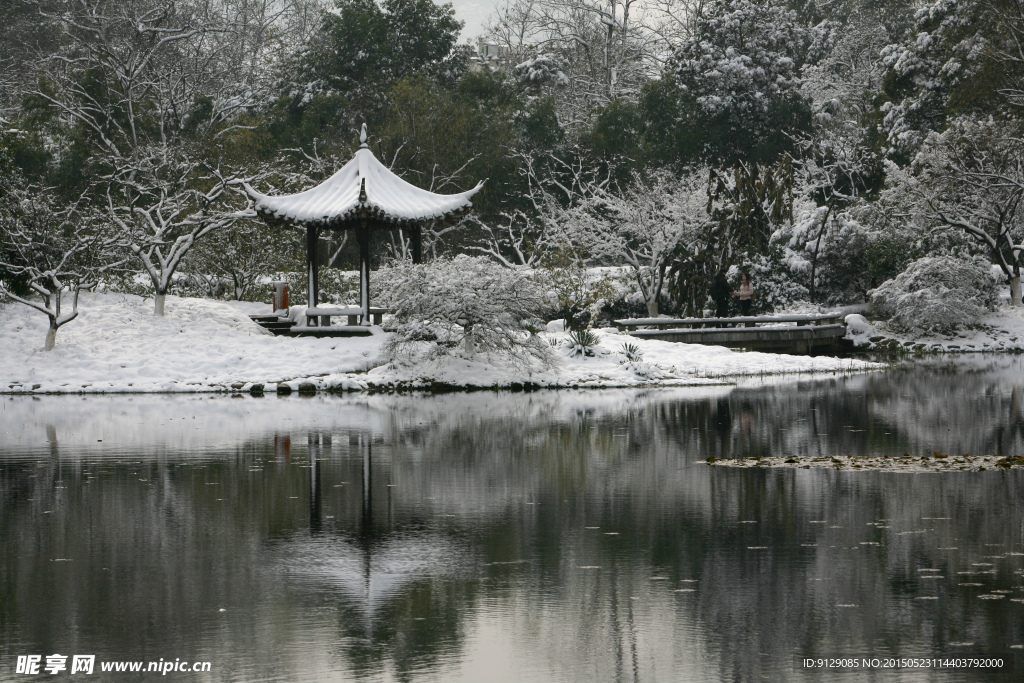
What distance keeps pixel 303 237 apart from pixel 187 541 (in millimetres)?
36162

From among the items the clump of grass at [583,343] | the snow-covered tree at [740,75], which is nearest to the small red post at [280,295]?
the clump of grass at [583,343]

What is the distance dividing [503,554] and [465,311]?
17438 mm

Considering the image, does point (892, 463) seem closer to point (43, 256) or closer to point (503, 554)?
point (503, 554)

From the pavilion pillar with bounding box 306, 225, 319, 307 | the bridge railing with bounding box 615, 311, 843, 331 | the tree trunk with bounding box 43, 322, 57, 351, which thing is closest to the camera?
the tree trunk with bounding box 43, 322, 57, 351

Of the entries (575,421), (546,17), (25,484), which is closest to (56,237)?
(575,421)

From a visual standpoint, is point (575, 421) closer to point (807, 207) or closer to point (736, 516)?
point (736, 516)

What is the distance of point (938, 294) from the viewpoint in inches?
1625

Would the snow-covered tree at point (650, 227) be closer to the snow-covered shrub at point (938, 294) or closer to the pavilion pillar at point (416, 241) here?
the snow-covered shrub at point (938, 294)

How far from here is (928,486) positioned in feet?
35.7

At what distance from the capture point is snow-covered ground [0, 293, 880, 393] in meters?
25.2

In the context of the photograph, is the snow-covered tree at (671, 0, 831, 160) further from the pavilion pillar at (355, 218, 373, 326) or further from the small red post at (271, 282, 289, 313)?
the pavilion pillar at (355, 218, 373, 326)

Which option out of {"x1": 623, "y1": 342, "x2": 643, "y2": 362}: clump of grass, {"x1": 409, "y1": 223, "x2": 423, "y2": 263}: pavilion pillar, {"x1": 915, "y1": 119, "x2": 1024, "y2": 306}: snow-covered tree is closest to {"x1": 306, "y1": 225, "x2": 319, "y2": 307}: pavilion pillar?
{"x1": 409, "y1": 223, "x2": 423, "y2": 263}: pavilion pillar

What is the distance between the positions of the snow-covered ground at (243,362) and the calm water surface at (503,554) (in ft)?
30.2

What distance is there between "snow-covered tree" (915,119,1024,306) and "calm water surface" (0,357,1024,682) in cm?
3023
